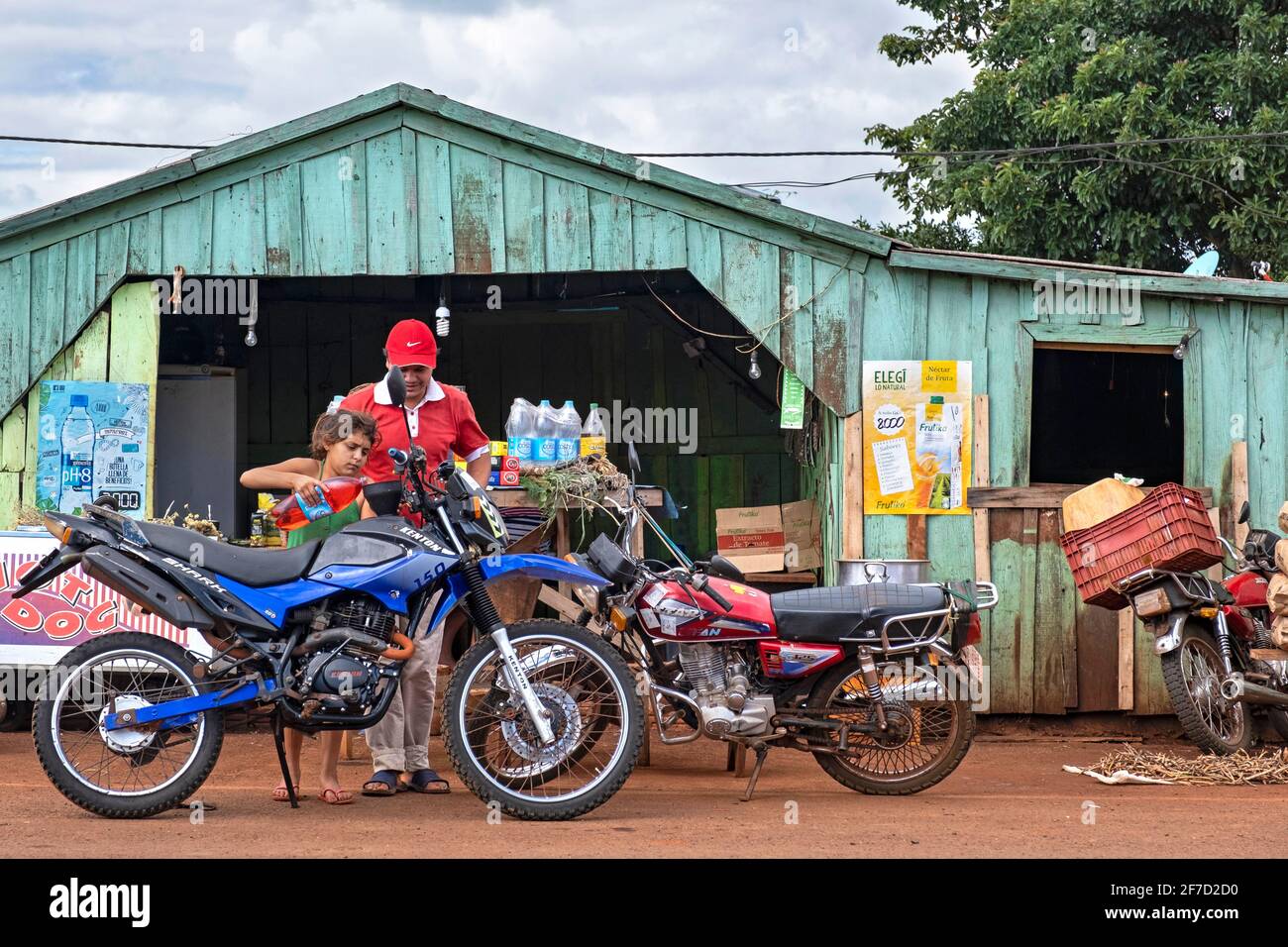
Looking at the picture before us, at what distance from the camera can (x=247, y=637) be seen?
5566 millimetres

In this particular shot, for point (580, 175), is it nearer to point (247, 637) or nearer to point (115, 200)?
point (115, 200)

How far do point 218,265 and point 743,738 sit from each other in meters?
4.69

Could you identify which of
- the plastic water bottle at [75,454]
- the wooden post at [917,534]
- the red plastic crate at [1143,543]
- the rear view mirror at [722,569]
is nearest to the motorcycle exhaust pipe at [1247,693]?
the red plastic crate at [1143,543]

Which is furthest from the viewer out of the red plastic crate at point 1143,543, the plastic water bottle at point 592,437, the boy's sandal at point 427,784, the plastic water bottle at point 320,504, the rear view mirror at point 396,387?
the plastic water bottle at point 592,437

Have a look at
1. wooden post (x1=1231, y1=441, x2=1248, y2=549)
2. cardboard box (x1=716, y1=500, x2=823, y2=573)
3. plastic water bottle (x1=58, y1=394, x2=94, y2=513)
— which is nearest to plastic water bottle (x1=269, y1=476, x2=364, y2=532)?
plastic water bottle (x1=58, y1=394, x2=94, y2=513)

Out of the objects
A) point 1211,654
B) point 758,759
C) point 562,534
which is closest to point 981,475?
point 1211,654

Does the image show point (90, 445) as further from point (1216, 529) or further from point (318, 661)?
point (1216, 529)

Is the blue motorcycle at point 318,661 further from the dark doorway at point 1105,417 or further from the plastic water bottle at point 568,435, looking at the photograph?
the dark doorway at point 1105,417

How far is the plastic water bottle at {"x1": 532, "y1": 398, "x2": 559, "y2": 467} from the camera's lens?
8.95m

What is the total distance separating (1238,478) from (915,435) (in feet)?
6.75

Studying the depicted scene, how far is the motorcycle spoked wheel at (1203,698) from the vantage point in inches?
293

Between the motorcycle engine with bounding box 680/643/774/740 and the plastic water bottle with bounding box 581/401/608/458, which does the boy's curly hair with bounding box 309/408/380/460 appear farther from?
the plastic water bottle with bounding box 581/401/608/458

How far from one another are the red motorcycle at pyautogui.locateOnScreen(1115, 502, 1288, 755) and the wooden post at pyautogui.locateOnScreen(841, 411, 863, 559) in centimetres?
176

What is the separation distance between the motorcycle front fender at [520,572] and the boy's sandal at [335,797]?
915 mm
